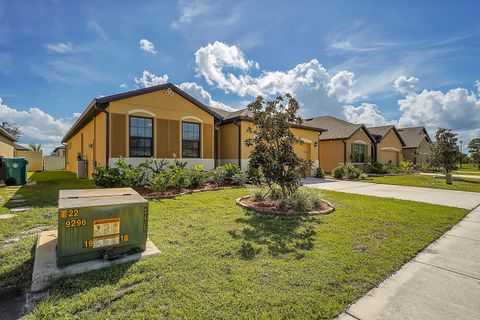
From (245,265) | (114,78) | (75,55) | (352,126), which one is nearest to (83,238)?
(245,265)

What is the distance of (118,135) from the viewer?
34.3 feet

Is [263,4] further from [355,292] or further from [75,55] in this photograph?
[355,292]

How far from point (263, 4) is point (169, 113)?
6586 mm

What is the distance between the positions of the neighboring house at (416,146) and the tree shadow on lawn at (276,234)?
115ft

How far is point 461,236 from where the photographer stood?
4.82 meters

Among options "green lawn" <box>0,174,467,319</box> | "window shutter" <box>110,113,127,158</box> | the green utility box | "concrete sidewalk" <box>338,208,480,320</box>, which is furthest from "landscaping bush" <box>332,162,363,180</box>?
the green utility box

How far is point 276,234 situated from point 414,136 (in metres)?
39.9

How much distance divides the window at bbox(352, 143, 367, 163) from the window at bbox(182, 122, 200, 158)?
15.8 meters

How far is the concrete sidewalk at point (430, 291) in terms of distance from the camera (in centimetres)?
238

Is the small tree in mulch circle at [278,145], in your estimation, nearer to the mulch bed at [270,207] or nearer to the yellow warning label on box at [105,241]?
the mulch bed at [270,207]

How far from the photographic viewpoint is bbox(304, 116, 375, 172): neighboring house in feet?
69.4

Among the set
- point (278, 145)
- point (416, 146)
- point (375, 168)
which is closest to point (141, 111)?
point (278, 145)

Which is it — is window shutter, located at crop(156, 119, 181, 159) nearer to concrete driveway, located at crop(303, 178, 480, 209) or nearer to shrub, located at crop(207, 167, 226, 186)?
shrub, located at crop(207, 167, 226, 186)

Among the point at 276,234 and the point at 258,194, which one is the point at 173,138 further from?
the point at 276,234
